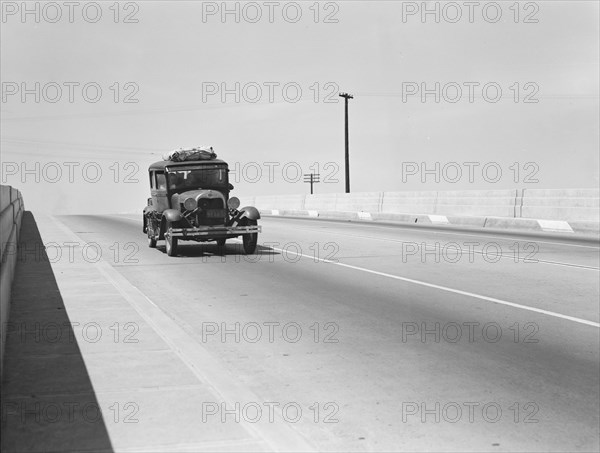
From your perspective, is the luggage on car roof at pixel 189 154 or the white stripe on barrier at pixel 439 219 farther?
the white stripe on barrier at pixel 439 219

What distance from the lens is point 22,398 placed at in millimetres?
5355

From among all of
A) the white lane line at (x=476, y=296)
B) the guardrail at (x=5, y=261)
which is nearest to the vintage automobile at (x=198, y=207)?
the white lane line at (x=476, y=296)

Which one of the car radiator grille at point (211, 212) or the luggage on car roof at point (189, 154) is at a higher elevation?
the luggage on car roof at point (189, 154)

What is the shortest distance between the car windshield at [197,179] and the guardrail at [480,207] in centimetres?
1245

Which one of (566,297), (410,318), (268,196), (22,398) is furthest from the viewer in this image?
(268,196)

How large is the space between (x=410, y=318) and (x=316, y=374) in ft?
8.89

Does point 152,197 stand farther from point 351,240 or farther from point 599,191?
point 599,191

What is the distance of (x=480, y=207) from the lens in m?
29.2

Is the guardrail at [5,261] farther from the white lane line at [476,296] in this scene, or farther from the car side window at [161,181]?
the white lane line at [476,296]

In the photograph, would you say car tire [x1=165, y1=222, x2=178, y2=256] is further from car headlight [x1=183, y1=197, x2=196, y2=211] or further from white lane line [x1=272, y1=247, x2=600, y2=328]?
white lane line [x1=272, y1=247, x2=600, y2=328]

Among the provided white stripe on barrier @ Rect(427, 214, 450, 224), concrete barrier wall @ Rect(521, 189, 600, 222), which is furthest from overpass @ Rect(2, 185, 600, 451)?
white stripe on barrier @ Rect(427, 214, 450, 224)

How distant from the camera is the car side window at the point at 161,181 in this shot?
55.9 ft

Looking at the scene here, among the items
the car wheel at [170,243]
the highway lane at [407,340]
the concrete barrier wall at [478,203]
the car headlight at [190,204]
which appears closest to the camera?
the highway lane at [407,340]

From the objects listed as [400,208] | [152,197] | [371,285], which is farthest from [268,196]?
[371,285]
